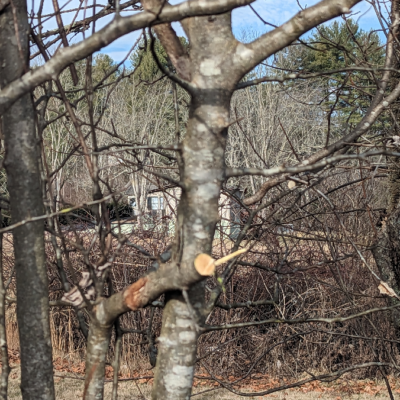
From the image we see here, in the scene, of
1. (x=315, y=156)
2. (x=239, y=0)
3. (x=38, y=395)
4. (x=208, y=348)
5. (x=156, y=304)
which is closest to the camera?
(x=239, y=0)

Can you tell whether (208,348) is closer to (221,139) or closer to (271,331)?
(271,331)

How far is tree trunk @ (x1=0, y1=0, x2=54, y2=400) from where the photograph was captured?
1.90 m

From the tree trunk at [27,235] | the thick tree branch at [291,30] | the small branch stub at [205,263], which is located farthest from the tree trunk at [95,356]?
the thick tree branch at [291,30]

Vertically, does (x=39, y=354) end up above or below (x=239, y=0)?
below

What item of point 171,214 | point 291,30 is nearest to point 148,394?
point 171,214

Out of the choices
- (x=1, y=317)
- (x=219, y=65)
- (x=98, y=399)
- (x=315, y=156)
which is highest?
(x=219, y=65)

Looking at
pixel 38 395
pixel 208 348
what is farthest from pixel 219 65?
pixel 208 348

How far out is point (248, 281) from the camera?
27.5ft

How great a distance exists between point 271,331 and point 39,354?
654 centimetres

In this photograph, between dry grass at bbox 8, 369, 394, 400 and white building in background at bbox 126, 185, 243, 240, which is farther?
dry grass at bbox 8, 369, 394, 400

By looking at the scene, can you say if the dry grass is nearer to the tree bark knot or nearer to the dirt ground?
the dirt ground

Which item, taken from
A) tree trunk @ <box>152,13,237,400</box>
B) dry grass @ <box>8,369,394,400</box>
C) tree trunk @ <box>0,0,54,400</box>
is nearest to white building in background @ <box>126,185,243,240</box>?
tree trunk @ <box>0,0,54,400</box>

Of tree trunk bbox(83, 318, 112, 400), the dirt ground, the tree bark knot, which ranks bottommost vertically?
the dirt ground

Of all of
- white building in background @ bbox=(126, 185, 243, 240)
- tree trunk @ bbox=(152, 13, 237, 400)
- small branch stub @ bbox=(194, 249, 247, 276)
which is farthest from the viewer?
white building in background @ bbox=(126, 185, 243, 240)
